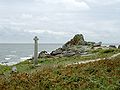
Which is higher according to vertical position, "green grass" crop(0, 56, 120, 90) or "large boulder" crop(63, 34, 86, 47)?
"large boulder" crop(63, 34, 86, 47)

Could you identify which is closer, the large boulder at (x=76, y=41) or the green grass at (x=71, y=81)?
the green grass at (x=71, y=81)

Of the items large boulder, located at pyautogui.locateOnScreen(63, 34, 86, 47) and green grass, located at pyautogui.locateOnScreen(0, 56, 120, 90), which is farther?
large boulder, located at pyautogui.locateOnScreen(63, 34, 86, 47)

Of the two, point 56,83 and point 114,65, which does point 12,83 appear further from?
point 114,65

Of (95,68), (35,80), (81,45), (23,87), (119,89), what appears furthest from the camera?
(81,45)

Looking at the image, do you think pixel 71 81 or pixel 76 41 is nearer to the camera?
pixel 71 81

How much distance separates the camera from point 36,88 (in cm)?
1756

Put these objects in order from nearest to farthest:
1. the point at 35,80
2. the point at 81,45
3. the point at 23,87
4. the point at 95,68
A: the point at 23,87 → the point at 35,80 → the point at 95,68 → the point at 81,45

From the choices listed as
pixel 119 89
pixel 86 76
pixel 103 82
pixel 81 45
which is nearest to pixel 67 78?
pixel 86 76

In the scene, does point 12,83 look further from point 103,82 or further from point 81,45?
point 81,45

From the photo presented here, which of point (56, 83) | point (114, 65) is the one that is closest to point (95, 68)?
point (114, 65)

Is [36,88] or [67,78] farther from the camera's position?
[67,78]

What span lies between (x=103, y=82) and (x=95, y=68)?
4.48m

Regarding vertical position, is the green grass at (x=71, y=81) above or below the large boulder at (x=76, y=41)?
below

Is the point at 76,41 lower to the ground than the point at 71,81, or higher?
higher
